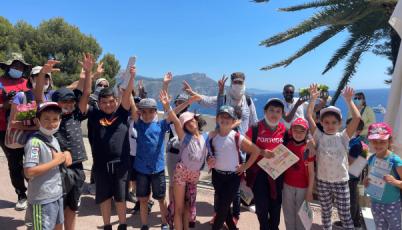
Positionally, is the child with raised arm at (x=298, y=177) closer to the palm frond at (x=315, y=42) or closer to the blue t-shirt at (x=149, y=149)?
the blue t-shirt at (x=149, y=149)

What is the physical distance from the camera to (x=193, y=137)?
396 cm

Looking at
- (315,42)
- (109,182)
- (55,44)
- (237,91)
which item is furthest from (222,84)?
(55,44)

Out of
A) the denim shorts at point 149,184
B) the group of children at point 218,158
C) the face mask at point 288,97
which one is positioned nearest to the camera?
the group of children at point 218,158

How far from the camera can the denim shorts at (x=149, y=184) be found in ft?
13.0

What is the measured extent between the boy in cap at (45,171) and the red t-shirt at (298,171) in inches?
97.9

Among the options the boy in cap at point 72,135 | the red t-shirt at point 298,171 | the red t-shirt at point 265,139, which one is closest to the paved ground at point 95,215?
the boy in cap at point 72,135

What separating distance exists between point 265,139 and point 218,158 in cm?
61

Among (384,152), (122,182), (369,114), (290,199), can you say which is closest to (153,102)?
(122,182)

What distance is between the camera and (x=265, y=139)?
3.78 meters

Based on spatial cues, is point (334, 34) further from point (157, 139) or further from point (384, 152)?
point (157, 139)

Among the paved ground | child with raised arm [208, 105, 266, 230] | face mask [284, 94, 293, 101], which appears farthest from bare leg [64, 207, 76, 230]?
face mask [284, 94, 293, 101]

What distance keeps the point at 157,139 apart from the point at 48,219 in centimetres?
152

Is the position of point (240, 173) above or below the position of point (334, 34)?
below

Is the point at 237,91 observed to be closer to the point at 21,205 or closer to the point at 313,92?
the point at 313,92
